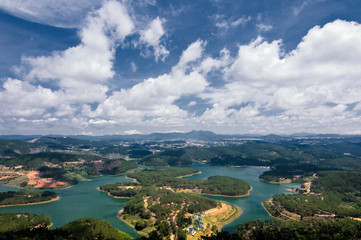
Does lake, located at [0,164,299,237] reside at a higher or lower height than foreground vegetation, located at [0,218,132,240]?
lower

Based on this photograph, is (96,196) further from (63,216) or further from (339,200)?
(339,200)

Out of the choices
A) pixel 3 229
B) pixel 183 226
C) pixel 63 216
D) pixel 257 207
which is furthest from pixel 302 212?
pixel 3 229

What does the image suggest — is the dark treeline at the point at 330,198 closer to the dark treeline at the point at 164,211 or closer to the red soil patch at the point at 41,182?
the dark treeline at the point at 164,211

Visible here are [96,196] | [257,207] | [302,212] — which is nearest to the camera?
[302,212]

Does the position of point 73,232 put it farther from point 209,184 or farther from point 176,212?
point 209,184

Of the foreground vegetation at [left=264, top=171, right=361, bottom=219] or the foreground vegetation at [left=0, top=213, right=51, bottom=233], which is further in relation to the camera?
the foreground vegetation at [left=264, top=171, right=361, bottom=219]

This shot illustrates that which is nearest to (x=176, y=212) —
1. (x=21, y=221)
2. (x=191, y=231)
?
(x=191, y=231)

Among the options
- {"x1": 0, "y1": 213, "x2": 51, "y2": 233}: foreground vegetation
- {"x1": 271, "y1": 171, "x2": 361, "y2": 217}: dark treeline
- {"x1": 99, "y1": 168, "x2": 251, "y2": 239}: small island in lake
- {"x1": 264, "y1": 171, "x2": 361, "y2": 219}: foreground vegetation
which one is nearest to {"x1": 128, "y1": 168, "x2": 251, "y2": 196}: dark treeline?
{"x1": 99, "y1": 168, "x2": 251, "y2": 239}: small island in lake

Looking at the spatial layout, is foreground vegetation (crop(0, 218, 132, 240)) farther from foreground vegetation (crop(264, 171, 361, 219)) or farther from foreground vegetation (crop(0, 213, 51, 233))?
foreground vegetation (crop(264, 171, 361, 219))
